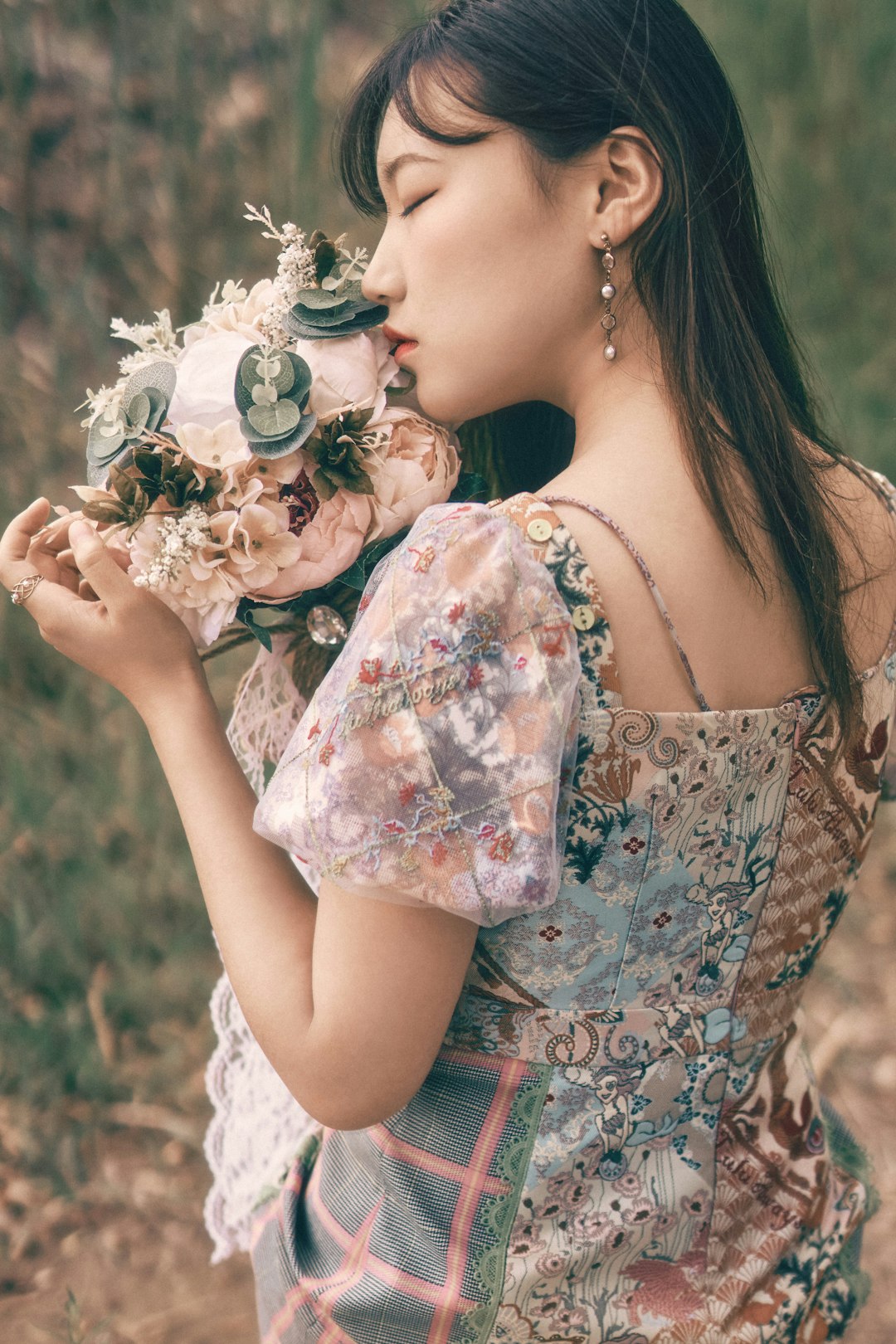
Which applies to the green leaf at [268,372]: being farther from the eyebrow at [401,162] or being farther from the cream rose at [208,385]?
the eyebrow at [401,162]

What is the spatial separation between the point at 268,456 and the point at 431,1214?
63 cm

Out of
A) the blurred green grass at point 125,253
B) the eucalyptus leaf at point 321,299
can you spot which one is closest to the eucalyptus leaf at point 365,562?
the eucalyptus leaf at point 321,299

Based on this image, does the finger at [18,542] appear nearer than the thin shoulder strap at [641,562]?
No

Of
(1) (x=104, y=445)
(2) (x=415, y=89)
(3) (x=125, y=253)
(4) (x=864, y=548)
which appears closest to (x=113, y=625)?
(1) (x=104, y=445)

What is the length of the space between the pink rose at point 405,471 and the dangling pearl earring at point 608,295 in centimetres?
17

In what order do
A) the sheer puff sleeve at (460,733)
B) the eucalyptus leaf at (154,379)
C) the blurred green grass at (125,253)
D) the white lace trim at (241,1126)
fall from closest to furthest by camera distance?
1. the sheer puff sleeve at (460,733)
2. the eucalyptus leaf at (154,379)
3. the white lace trim at (241,1126)
4. the blurred green grass at (125,253)

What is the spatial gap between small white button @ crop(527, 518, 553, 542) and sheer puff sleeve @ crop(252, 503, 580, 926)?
0.01 metres

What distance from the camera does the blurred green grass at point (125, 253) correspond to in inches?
90.5

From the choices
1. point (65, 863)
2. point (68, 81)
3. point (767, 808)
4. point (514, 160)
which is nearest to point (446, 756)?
point (767, 808)

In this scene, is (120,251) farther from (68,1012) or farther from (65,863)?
(68,1012)

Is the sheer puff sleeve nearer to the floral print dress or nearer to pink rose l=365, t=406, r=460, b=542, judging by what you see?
the floral print dress

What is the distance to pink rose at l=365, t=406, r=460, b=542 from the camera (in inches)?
37.4

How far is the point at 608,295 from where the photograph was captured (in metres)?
0.89

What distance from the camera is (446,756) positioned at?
0.74 metres
